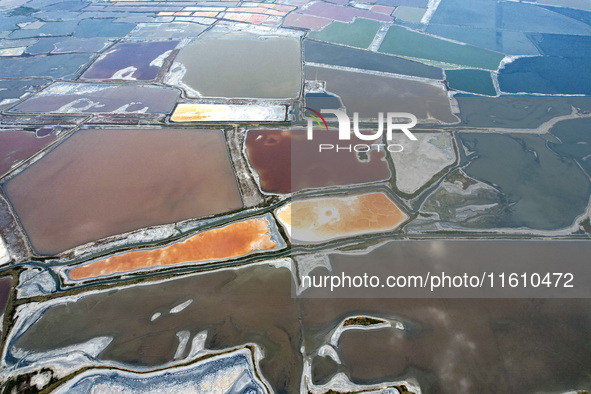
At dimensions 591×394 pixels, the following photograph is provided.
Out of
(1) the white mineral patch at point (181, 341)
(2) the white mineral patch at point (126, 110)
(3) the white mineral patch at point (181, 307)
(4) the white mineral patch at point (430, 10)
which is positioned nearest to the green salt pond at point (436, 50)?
(4) the white mineral patch at point (430, 10)

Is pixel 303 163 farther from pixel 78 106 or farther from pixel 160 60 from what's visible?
pixel 160 60

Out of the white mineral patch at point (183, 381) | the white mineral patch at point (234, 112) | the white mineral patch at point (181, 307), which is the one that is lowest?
the white mineral patch at point (183, 381)

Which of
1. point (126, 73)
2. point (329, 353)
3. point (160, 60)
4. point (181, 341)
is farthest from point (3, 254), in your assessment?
point (160, 60)

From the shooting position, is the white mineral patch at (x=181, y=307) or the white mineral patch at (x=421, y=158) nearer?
the white mineral patch at (x=181, y=307)

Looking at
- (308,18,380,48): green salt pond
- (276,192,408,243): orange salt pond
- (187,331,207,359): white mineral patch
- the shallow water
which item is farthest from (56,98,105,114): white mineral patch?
(308,18,380,48): green salt pond

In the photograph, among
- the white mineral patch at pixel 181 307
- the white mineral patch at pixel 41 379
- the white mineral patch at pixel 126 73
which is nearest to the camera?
the white mineral patch at pixel 41 379

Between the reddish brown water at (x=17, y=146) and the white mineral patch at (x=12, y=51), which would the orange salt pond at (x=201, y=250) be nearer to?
the reddish brown water at (x=17, y=146)
